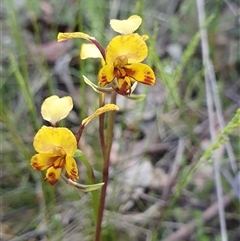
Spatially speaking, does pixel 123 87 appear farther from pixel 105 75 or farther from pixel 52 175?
pixel 52 175

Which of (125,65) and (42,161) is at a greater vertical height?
(125,65)

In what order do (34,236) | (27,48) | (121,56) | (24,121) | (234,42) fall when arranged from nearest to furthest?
1. (121,56)
2. (34,236)
3. (24,121)
4. (27,48)
5. (234,42)

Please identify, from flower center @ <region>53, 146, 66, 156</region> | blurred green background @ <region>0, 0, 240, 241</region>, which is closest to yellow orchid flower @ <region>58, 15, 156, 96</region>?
flower center @ <region>53, 146, 66, 156</region>

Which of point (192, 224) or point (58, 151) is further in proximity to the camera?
point (192, 224)

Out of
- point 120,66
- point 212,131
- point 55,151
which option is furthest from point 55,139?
point 212,131

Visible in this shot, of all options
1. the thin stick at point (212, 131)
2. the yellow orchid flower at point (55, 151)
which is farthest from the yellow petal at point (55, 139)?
the thin stick at point (212, 131)

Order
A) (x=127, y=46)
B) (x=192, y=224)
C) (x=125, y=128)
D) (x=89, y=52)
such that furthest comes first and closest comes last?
(x=125, y=128) < (x=192, y=224) < (x=89, y=52) < (x=127, y=46)

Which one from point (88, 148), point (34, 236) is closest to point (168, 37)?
point (88, 148)

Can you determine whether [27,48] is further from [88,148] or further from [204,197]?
[204,197]
